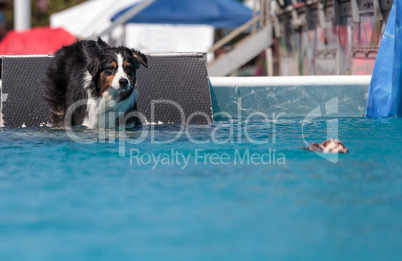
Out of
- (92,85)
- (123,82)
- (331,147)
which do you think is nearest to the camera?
(331,147)

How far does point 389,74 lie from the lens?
589cm

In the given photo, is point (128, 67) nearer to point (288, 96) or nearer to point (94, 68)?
point (94, 68)

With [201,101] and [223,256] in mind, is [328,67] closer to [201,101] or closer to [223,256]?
[201,101]

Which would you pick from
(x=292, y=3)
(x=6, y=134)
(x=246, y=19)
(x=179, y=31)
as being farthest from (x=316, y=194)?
(x=179, y=31)

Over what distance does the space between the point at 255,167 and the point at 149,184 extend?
74cm

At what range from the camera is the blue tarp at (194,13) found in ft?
45.3

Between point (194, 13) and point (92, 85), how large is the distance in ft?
30.4

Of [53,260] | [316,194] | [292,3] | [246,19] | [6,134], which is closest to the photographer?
[53,260]

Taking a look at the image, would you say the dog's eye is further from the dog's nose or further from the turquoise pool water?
the turquoise pool water

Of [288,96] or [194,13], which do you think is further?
[194,13]

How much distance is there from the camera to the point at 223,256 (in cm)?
214

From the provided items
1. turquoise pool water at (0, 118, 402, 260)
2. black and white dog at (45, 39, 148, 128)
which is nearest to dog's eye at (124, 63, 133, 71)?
black and white dog at (45, 39, 148, 128)

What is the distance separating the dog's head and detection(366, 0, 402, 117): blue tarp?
2395 millimetres

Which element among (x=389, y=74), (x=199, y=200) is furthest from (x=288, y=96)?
(x=199, y=200)
